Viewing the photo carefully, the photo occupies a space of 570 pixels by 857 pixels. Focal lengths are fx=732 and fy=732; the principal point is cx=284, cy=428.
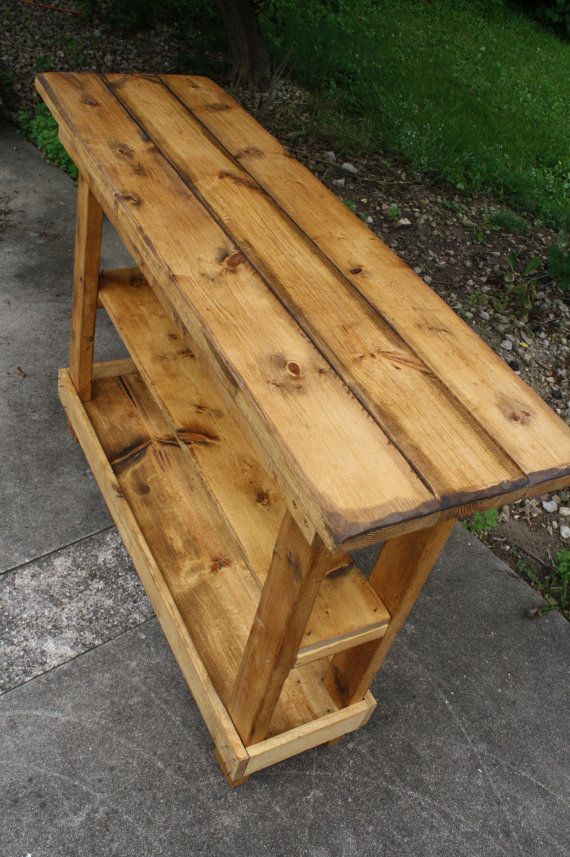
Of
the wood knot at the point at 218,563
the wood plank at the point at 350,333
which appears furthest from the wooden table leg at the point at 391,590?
the wood knot at the point at 218,563

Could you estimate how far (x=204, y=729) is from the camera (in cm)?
197

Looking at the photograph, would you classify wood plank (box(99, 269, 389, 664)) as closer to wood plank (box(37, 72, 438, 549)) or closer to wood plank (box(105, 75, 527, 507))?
wood plank (box(37, 72, 438, 549))

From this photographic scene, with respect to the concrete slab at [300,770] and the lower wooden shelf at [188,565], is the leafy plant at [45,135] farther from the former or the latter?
the concrete slab at [300,770]

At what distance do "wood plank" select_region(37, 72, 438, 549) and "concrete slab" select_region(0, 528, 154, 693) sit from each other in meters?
1.03

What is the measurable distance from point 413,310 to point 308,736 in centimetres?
106

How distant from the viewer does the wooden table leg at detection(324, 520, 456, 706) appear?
149 centimetres

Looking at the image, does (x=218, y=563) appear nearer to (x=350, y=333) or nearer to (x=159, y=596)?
(x=159, y=596)

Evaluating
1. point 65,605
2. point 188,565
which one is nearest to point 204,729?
point 188,565

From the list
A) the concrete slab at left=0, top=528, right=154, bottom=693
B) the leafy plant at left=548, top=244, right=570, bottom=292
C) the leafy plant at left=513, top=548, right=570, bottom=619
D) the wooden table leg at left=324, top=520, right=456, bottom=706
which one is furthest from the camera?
the leafy plant at left=548, top=244, right=570, bottom=292

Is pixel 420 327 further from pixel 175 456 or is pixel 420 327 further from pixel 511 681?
pixel 511 681

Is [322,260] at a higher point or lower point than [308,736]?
higher

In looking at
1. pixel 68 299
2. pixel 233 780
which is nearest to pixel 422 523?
pixel 233 780

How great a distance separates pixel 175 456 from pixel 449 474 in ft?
4.45

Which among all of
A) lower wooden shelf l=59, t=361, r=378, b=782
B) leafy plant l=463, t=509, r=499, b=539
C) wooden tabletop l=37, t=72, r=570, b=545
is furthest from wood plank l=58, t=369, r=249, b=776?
leafy plant l=463, t=509, r=499, b=539
